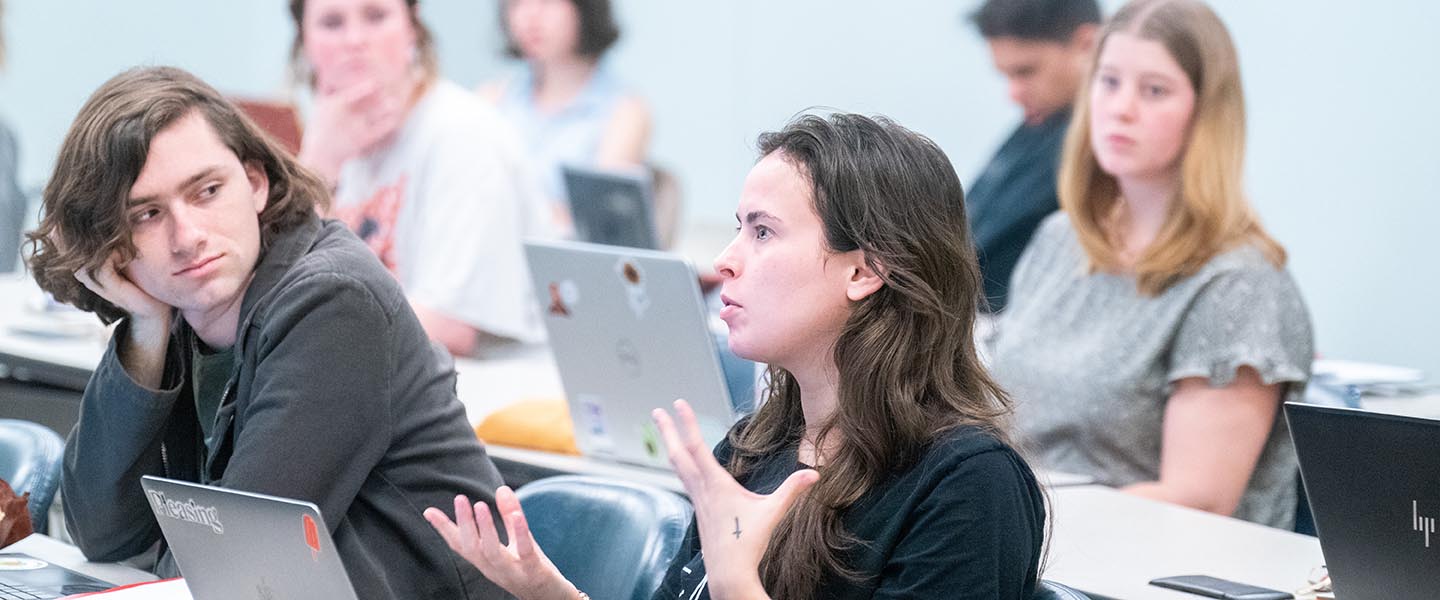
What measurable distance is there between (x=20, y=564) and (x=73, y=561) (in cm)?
9

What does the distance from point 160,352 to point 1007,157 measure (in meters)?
2.54

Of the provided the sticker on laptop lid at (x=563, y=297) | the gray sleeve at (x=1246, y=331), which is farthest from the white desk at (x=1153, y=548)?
the sticker on laptop lid at (x=563, y=297)

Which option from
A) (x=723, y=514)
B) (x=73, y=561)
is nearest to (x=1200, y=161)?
(x=723, y=514)

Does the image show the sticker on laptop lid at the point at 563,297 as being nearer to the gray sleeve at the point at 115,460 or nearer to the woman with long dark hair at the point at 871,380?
the gray sleeve at the point at 115,460

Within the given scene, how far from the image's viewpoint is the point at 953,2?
559cm

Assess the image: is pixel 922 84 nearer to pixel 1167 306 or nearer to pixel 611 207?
pixel 611 207

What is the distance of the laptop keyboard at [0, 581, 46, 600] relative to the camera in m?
1.80

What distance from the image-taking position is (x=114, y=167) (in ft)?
5.91

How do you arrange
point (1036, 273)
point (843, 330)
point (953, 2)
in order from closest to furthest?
point (843, 330)
point (1036, 273)
point (953, 2)

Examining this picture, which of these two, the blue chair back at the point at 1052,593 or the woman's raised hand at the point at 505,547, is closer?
the woman's raised hand at the point at 505,547

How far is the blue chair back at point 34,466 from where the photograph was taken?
7.41 feet

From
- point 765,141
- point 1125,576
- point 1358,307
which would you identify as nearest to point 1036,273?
point 1125,576

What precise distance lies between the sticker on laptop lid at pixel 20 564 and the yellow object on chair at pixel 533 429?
0.89 m

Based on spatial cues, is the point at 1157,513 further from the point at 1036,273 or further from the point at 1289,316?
the point at 1036,273
